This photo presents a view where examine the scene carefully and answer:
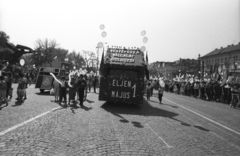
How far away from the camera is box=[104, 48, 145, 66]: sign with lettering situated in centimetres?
1171

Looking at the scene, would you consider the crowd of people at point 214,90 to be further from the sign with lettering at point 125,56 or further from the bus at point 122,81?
the bus at point 122,81

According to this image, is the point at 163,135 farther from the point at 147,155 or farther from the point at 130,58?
the point at 130,58

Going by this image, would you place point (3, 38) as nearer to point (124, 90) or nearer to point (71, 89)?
point (71, 89)

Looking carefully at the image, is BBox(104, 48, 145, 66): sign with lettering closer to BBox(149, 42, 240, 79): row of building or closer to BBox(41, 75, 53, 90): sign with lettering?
BBox(41, 75, 53, 90): sign with lettering

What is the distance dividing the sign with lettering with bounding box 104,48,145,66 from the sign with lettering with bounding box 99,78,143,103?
111 centimetres

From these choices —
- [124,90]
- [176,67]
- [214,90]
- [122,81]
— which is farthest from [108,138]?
[176,67]

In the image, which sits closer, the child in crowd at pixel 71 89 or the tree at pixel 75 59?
the child in crowd at pixel 71 89

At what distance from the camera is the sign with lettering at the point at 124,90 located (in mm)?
11312

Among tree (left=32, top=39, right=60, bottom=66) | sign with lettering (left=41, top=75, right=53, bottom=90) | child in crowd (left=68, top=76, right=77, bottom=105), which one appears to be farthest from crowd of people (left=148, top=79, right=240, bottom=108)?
tree (left=32, top=39, right=60, bottom=66)

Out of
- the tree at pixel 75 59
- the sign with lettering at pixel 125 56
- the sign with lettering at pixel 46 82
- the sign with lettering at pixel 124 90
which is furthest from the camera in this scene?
the tree at pixel 75 59

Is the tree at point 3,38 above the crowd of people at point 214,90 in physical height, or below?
above

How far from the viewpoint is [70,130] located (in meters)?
6.21

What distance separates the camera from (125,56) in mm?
12117

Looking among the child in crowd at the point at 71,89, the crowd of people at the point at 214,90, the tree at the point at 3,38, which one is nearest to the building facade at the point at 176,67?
the tree at the point at 3,38
